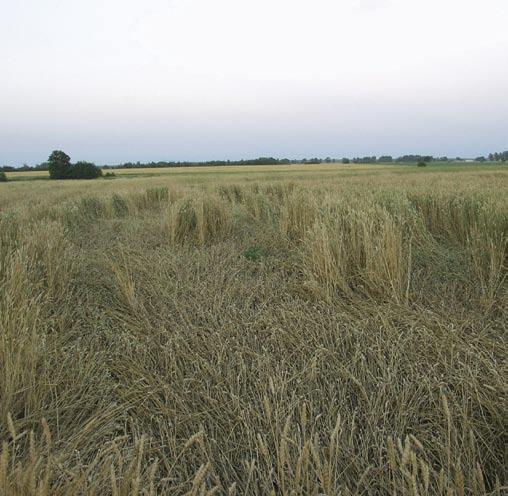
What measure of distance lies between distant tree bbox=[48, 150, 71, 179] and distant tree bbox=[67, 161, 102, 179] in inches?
28.8

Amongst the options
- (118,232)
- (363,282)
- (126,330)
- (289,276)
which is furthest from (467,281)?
(118,232)

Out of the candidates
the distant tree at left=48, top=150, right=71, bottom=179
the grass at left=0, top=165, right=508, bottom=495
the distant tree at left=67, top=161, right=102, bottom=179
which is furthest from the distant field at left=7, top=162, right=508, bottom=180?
the grass at left=0, top=165, right=508, bottom=495

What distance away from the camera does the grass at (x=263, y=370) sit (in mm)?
1116

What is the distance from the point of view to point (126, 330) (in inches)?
84.0

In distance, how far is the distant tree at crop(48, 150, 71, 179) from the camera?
4747cm

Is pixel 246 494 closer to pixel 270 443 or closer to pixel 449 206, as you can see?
pixel 270 443

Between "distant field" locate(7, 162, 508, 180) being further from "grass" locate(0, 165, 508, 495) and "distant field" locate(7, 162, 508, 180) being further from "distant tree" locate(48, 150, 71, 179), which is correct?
"grass" locate(0, 165, 508, 495)

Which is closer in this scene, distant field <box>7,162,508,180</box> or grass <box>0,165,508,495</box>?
grass <box>0,165,508,495</box>

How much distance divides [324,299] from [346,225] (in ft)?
3.18

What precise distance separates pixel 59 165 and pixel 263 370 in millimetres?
57138

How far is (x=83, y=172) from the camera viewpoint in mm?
48000


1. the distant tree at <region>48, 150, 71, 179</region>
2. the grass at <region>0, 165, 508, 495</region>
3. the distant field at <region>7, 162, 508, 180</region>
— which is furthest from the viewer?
the distant tree at <region>48, 150, 71, 179</region>

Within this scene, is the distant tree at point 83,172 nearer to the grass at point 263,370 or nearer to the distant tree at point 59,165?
the distant tree at point 59,165

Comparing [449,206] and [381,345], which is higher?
[449,206]
